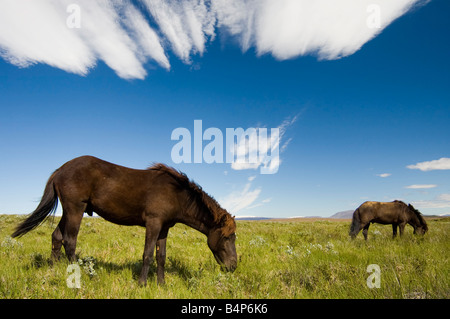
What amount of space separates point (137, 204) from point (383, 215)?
56.3 feet

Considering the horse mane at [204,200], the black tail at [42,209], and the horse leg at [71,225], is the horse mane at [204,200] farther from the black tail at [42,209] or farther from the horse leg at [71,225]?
the black tail at [42,209]

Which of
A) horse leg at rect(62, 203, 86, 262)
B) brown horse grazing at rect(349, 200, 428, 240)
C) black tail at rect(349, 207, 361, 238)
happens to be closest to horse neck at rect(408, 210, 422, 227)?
brown horse grazing at rect(349, 200, 428, 240)

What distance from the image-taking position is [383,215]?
52.7ft

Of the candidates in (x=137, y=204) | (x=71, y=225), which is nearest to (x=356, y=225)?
(x=137, y=204)

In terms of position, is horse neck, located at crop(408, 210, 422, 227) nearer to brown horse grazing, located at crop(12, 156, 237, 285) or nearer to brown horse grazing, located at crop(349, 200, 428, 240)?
brown horse grazing, located at crop(349, 200, 428, 240)

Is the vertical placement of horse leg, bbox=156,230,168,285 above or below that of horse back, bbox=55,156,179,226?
below

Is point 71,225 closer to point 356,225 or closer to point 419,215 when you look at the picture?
point 356,225

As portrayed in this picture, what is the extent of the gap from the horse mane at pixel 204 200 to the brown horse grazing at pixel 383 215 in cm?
1274

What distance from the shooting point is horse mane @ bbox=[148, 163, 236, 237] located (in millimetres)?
5902

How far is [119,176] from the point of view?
18.4 ft
